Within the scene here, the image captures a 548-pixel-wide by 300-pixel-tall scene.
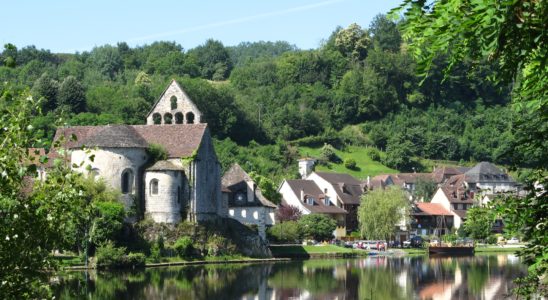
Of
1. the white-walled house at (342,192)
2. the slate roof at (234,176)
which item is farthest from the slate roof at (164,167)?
the white-walled house at (342,192)

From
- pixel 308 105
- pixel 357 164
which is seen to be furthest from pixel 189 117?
pixel 308 105

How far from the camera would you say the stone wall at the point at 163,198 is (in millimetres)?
75000

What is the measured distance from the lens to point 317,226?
102 m

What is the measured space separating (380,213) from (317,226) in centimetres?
742

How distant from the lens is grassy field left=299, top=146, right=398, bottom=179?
480 feet

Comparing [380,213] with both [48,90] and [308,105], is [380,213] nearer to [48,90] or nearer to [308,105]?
[48,90]

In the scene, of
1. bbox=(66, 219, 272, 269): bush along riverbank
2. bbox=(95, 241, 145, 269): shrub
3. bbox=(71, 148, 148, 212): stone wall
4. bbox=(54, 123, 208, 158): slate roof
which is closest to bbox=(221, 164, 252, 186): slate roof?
bbox=(66, 219, 272, 269): bush along riverbank

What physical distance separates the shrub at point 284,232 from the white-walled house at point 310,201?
18858 millimetres

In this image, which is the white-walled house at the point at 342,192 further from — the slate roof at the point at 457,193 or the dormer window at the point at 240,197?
the dormer window at the point at 240,197

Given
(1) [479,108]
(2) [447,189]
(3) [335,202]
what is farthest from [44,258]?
(1) [479,108]

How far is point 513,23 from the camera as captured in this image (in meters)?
10.5

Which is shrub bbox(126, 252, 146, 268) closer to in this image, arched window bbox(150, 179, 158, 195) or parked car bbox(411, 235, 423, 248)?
arched window bbox(150, 179, 158, 195)

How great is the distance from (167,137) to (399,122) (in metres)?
99.7

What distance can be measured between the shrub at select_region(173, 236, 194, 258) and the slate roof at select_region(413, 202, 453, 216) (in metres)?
64.4
